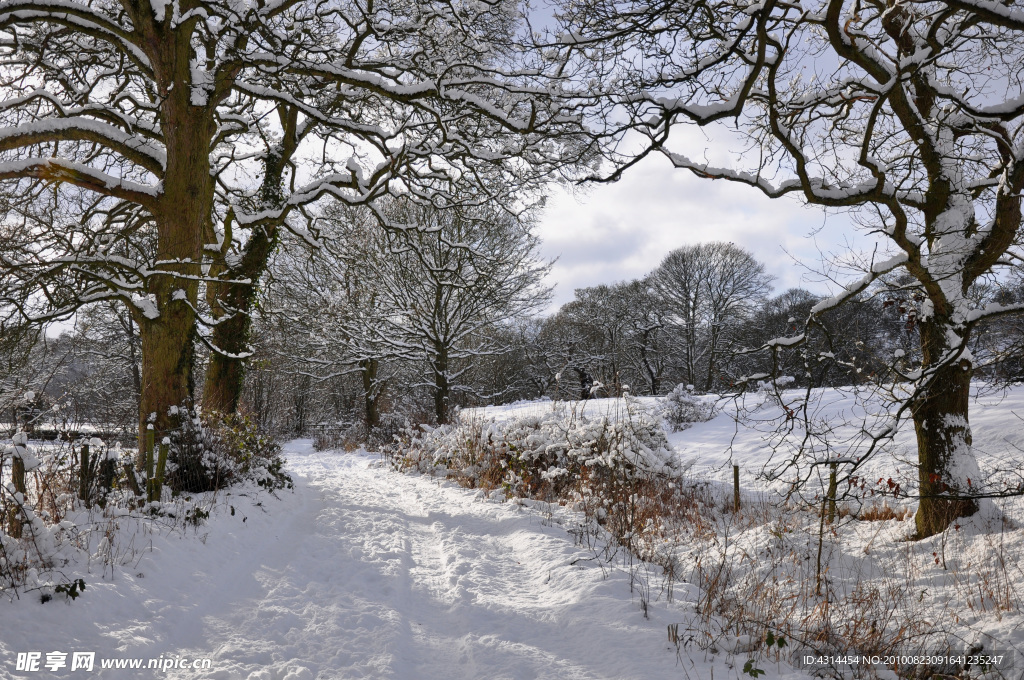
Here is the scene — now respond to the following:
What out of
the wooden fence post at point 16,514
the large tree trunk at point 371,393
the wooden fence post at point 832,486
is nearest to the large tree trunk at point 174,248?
the wooden fence post at point 16,514

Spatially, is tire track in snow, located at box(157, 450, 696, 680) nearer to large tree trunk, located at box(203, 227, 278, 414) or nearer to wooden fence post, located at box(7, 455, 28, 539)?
wooden fence post, located at box(7, 455, 28, 539)

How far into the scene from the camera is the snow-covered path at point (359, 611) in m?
3.08

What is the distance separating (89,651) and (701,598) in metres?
4.25

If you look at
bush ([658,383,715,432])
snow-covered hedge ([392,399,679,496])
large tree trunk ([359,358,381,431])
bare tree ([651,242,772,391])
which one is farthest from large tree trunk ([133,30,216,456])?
bare tree ([651,242,772,391])

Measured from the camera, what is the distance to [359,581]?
4.46 metres

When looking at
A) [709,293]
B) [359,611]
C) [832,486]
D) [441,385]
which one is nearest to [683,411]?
[441,385]

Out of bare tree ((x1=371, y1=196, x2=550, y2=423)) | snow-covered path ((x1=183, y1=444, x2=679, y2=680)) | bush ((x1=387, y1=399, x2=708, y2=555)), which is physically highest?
bare tree ((x1=371, y1=196, x2=550, y2=423))

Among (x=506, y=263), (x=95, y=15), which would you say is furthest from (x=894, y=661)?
(x=506, y=263)

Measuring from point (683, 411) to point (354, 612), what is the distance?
1295 cm

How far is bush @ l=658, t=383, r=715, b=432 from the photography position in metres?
14.8

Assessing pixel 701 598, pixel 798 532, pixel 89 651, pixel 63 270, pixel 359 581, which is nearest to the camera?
pixel 89 651

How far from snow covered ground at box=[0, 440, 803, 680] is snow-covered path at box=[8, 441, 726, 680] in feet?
0.04

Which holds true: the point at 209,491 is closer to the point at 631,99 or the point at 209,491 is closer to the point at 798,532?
the point at 631,99

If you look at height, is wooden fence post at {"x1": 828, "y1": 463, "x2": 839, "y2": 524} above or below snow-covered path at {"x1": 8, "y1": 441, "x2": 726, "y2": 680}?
above
